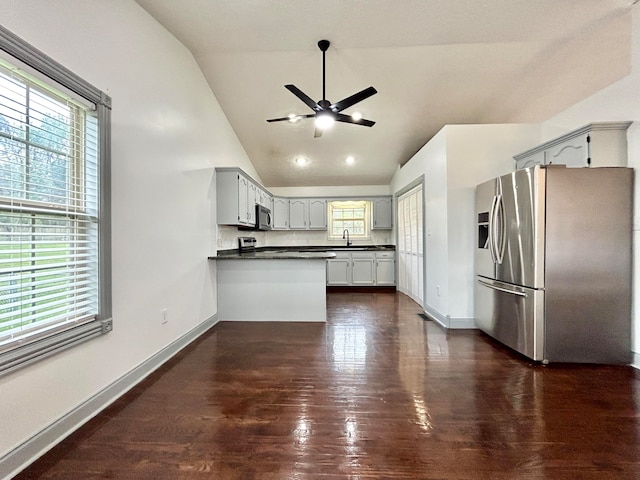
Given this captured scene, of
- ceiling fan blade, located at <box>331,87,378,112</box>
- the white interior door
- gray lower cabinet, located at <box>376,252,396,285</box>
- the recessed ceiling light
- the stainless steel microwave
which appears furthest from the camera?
gray lower cabinet, located at <box>376,252,396,285</box>

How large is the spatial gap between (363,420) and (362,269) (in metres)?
4.83

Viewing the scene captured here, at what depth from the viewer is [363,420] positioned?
1828mm

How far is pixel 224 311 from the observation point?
4.12 metres

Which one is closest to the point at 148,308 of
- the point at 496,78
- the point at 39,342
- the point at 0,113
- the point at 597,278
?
the point at 39,342

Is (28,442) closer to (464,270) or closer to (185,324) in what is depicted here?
(185,324)

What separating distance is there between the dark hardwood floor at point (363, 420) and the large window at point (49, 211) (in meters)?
0.66

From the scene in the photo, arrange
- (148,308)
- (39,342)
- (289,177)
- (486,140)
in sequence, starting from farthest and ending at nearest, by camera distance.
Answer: (289,177), (486,140), (148,308), (39,342)

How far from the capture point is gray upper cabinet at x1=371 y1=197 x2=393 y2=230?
22.7ft

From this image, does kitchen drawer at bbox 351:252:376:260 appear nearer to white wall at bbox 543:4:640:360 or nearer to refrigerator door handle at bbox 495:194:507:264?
refrigerator door handle at bbox 495:194:507:264

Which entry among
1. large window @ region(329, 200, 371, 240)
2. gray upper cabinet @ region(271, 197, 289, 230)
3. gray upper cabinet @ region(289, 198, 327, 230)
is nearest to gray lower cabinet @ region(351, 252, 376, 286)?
large window @ region(329, 200, 371, 240)

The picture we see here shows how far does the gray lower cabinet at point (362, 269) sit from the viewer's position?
6.57 m

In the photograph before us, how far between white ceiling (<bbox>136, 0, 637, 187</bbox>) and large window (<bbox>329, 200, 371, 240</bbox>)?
2.28 m

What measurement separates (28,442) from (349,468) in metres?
1.62

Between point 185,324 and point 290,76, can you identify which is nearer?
point 185,324
